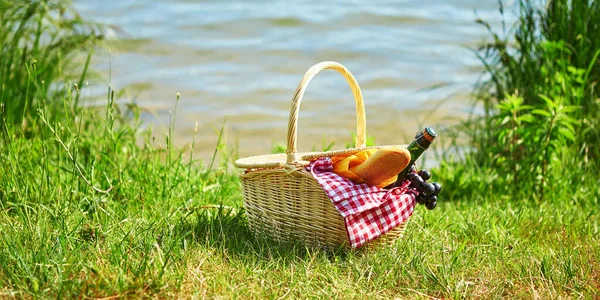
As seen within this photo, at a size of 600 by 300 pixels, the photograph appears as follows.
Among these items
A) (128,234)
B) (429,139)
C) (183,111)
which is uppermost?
(429,139)

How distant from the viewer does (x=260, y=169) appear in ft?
9.96

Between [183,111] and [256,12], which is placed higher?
[256,12]

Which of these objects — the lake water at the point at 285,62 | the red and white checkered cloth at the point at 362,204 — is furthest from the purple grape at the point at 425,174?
the lake water at the point at 285,62

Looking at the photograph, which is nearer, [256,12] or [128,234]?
[128,234]

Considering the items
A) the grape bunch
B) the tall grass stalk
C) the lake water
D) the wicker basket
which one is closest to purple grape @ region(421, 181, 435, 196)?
the grape bunch

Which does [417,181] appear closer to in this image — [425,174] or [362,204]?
[425,174]

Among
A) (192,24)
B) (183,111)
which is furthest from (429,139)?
(192,24)

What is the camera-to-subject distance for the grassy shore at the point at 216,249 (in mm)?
2541

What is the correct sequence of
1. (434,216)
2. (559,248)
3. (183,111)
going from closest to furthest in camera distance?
(559,248)
(434,216)
(183,111)

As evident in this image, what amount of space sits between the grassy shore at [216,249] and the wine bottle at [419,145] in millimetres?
273

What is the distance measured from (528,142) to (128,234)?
2353mm

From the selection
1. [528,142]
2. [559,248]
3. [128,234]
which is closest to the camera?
[128,234]

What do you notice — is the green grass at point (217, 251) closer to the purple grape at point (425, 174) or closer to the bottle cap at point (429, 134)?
the purple grape at point (425, 174)

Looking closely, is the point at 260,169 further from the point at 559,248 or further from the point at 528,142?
the point at 528,142
